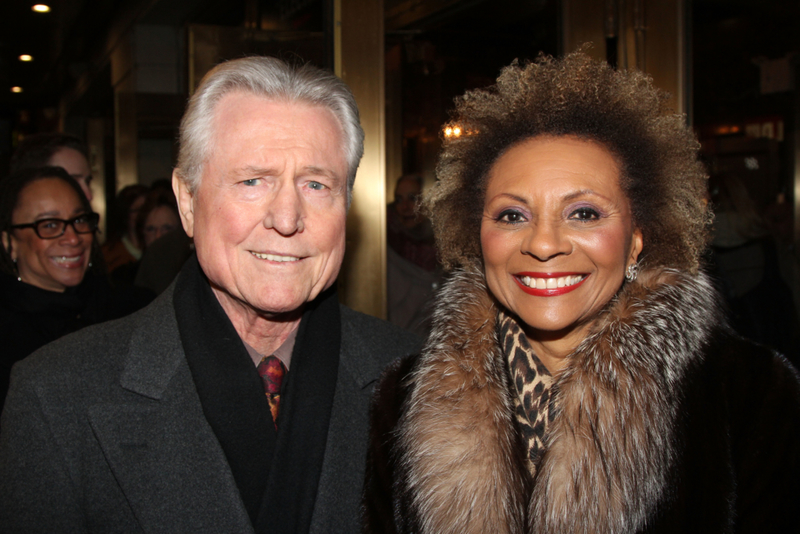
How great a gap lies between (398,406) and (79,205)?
1801 mm

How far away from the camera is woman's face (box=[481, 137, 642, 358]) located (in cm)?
164

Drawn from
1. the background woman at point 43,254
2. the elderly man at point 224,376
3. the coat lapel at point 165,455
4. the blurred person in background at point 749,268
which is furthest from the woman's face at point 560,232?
the blurred person in background at point 749,268

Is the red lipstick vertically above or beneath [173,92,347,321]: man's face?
beneath

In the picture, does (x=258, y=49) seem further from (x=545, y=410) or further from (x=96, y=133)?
(x=96, y=133)

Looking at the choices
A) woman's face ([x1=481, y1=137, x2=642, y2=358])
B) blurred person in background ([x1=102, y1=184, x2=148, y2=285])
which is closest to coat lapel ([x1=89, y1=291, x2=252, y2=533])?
woman's face ([x1=481, y1=137, x2=642, y2=358])

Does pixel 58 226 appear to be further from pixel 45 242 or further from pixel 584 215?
pixel 584 215

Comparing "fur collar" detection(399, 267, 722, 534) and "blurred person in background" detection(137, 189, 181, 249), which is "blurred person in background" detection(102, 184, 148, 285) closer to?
"blurred person in background" detection(137, 189, 181, 249)

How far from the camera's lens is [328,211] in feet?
5.73

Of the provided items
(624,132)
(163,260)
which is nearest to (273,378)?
(624,132)

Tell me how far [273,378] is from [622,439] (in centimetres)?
99

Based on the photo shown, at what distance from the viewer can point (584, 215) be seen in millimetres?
1667

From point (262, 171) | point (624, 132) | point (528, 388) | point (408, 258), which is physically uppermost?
point (624, 132)

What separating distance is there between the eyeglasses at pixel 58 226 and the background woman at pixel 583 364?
1670mm

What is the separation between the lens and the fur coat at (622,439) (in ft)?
4.80
